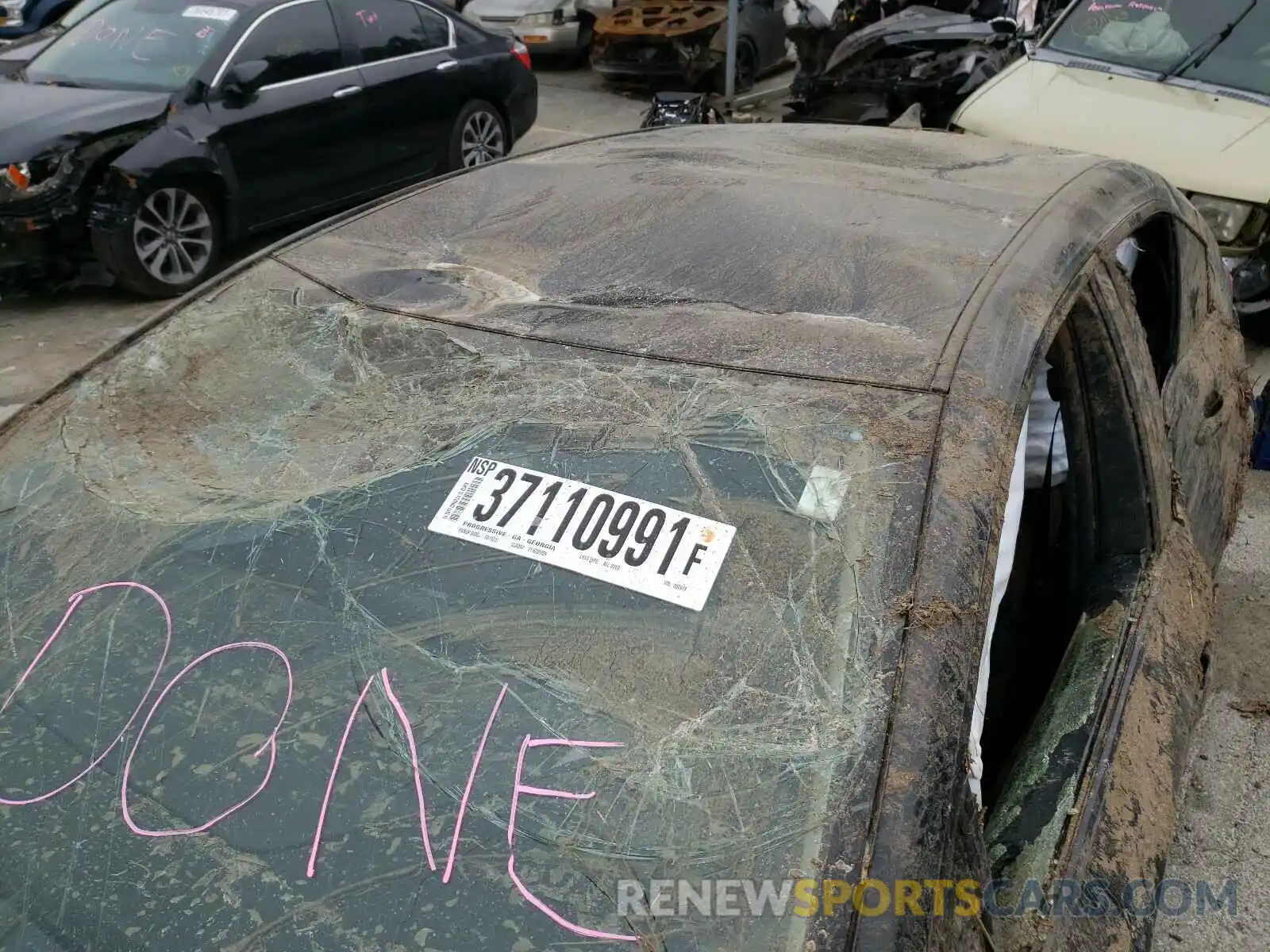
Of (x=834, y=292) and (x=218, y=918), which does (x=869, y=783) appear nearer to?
(x=218, y=918)

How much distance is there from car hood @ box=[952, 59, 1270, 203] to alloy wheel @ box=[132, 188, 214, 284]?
14.4 feet

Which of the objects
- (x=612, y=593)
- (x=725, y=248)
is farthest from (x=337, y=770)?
(x=725, y=248)

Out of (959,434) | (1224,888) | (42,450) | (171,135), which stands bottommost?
(1224,888)

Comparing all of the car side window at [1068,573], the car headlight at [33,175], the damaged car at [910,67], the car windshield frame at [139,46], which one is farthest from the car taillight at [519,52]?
the car side window at [1068,573]

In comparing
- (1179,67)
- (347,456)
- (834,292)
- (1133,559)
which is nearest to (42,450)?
(347,456)

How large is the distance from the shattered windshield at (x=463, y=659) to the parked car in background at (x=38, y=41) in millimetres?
6076

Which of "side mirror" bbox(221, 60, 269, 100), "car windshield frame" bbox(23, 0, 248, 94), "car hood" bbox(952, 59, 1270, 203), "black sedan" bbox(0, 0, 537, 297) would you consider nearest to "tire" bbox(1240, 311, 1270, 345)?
"car hood" bbox(952, 59, 1270, 203)

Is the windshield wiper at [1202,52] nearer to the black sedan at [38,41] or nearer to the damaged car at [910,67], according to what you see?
the damaged car at [910,67]

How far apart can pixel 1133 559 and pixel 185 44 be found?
6199mm

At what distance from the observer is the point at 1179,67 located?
5512 mm

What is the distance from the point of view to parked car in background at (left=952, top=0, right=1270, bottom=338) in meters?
4.82

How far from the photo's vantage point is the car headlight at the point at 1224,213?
15.6 ft

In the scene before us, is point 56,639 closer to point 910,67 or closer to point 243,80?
point 243,80

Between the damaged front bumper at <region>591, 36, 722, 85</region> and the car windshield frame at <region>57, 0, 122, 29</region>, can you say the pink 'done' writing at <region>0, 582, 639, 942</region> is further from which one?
the damaged front bumper at <region>591, 36, 722, 85</region>
